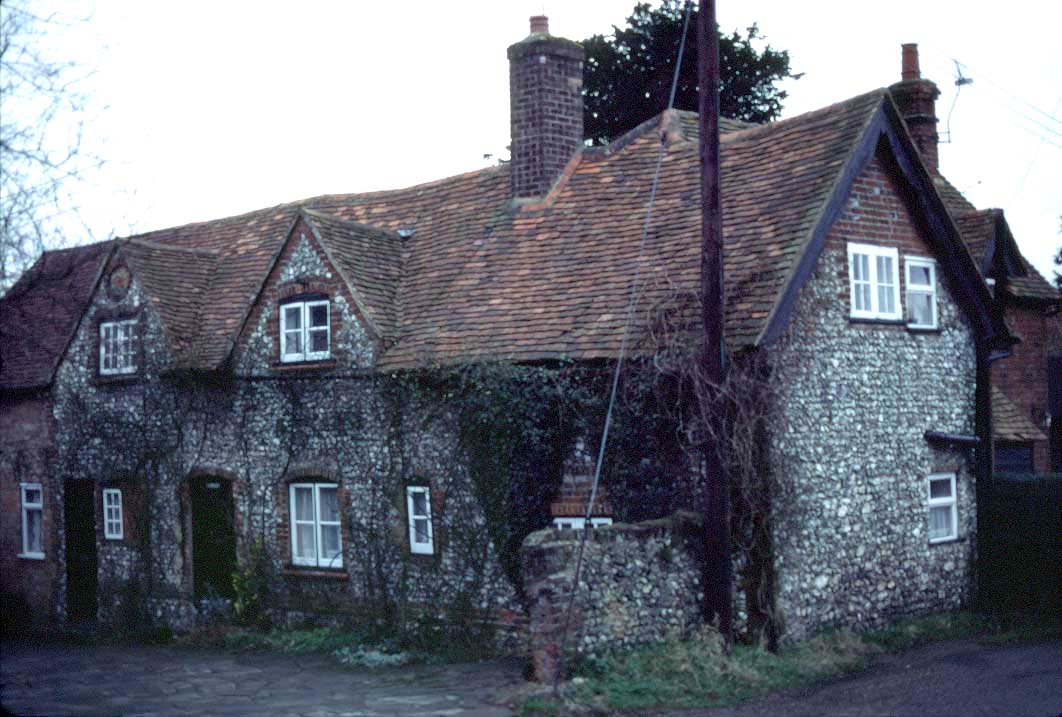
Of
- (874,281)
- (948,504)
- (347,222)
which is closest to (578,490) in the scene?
(874,281)

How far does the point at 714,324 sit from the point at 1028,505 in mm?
7557

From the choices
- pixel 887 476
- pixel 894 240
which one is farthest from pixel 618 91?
pixel 887 476

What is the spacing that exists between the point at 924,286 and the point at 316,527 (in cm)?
1063

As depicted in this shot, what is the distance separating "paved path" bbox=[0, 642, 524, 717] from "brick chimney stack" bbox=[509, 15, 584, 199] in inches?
353

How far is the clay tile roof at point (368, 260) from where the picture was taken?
1889 cm

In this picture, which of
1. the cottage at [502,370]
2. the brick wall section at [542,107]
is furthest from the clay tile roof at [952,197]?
the brick wall section at [542,107]

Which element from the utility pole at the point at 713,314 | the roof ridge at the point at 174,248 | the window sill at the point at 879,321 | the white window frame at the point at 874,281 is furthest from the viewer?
the roof ridge at the point at 174,248

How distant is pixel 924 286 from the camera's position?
18109 mm

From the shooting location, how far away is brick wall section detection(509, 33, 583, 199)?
66.1 ft

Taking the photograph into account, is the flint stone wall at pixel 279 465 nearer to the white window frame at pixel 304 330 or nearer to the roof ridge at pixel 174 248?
the white window frame at pixel 304 330

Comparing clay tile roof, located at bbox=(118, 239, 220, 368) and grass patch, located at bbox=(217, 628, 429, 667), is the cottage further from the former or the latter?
grass patch, located at bbox=(217, 628, 429, 667)

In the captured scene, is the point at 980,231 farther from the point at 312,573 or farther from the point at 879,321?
the point at 312,573

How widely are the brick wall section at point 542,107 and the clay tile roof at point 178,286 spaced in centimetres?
678

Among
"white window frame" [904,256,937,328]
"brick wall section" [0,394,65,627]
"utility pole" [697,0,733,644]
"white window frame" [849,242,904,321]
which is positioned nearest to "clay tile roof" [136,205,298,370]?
"brick wall section" [0,394,65,627]
